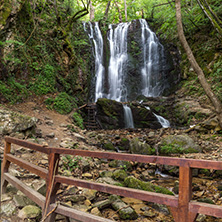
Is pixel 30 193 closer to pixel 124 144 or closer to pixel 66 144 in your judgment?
pixel 66 144

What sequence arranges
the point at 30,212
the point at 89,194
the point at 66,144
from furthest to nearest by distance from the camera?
the point at 66,144, the point at 89,194, the point at 30,212

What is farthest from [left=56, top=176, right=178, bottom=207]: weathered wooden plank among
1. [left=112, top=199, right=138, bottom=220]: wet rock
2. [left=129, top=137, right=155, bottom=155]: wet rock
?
[left=129, top=137, right=155, bottom=155]: wet rock

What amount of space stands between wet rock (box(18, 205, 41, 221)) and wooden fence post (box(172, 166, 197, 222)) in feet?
7.30

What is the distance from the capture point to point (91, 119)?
11.8 meters

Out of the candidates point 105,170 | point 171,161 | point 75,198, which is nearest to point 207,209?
point 171,161

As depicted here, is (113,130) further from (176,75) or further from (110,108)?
(176,75)

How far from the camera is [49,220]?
2115mm

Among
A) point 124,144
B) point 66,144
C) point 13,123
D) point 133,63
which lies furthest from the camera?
point 133,63

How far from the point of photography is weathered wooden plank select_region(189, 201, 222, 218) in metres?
1.21

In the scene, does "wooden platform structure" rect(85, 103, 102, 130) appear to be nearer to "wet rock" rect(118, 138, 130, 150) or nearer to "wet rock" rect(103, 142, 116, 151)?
"wet rock" rect(118, 138, 130, 150)

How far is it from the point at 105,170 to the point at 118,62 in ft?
43.2

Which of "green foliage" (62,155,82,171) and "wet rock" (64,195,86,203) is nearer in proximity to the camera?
"wet rock" (64,195,86,203)

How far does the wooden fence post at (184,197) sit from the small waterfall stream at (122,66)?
1391 centimetres

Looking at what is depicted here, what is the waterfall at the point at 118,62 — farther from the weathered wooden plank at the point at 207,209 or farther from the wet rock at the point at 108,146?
the weathered wooden plank at the point at 207,209
